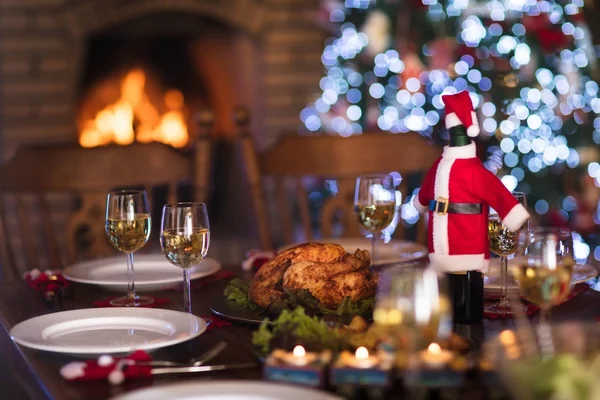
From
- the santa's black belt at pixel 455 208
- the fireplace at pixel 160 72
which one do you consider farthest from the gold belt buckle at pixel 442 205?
the fireplace at pixel 160 72

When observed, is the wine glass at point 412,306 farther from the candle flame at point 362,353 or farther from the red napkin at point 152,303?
the red napkin at point 152,303

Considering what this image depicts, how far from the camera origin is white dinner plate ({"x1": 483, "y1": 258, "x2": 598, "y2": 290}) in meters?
1.37

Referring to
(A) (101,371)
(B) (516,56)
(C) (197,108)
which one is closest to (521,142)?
(B) (516,56)

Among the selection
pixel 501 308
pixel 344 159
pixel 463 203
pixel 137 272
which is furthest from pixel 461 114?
pixel 344 159

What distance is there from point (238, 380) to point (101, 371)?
0.47 ft

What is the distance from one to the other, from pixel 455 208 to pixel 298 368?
39 cm

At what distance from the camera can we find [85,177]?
2.04 m

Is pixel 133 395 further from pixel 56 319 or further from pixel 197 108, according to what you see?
pixel 197 108

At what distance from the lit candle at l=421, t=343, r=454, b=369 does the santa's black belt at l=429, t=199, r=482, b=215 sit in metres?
0.31

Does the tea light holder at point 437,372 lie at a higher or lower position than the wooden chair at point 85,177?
lower

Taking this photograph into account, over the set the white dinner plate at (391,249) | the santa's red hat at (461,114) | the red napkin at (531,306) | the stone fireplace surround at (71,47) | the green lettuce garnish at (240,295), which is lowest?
the red napkin at (531,306)

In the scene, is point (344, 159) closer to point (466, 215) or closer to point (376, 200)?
point (376, 200)

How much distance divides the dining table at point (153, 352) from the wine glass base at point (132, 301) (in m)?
0.03

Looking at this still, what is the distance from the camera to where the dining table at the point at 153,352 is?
0.94 meters
